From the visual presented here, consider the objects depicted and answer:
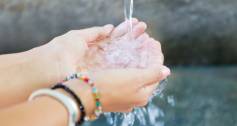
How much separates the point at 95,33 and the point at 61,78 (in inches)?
4.7

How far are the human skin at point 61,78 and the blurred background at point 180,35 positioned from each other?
370 mm

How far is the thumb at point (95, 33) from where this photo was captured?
0.92 meters

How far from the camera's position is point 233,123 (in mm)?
1216

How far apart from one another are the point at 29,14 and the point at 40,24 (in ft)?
0.13

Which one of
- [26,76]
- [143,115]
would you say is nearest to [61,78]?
[26,76]

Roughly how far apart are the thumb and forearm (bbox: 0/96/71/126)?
0.33 metres

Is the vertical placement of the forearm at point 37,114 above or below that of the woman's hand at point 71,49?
below

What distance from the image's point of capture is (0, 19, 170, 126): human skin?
0.58 m

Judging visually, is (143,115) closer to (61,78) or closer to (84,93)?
(61,78)

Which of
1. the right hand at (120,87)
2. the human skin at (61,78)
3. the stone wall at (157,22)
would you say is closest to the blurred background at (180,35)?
the stone wall at (157,22)

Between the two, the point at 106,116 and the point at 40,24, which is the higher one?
the point at 40,24

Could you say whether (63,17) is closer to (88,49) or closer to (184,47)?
(184,47)

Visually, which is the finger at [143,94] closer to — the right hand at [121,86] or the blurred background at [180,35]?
the right hand at [121,86]

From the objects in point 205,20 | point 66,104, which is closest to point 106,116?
point 205,20
